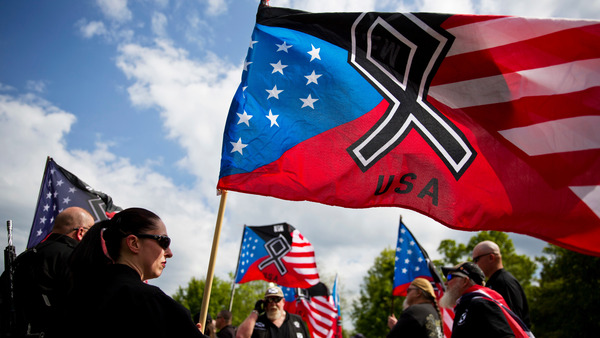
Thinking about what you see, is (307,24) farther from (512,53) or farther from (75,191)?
(75,191)

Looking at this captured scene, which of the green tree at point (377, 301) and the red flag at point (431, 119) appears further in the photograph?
the green tree at point (377, 301)

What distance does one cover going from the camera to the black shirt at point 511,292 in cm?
573

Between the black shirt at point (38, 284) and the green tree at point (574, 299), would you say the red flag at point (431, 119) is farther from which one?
the green tree at point (574, 299)

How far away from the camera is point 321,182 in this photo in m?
4.56

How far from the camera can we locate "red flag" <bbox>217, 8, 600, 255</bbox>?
4242 mm

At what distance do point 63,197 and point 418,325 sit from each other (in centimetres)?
729

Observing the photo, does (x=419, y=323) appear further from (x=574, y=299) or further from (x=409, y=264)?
(x=574, y=299)

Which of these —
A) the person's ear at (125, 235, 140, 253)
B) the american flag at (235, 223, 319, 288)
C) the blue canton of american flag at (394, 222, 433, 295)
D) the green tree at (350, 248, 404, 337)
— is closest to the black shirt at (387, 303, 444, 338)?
the person's ear at (125, 235, 140, 253)

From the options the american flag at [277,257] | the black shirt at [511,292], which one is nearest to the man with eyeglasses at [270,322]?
the black shirt at [511,292]

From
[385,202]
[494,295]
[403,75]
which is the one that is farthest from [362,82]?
[494,295]

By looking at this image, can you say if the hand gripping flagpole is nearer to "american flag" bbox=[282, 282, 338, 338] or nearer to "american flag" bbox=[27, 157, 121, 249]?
"american flag" bbox=[27, 157, 121, 249]

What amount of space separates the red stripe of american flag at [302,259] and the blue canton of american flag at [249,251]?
0.91 metres

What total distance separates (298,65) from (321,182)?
4.25 feet

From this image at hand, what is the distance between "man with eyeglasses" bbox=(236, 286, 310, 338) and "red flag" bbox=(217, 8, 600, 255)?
→ 372 cm
